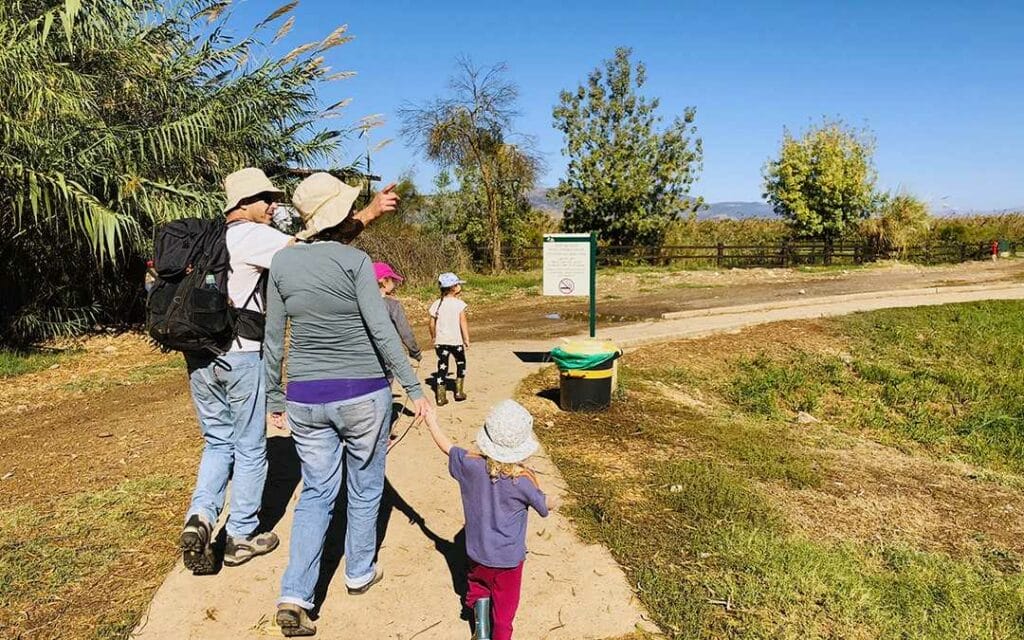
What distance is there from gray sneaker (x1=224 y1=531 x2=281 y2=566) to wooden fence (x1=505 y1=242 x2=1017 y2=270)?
66.0ft

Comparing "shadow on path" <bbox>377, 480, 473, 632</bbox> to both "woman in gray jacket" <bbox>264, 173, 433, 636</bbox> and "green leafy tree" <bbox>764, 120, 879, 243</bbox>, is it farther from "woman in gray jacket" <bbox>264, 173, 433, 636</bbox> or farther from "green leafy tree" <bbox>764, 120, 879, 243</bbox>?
"green leafy tree" <bbox>764, 120, 879, 243</bbox>

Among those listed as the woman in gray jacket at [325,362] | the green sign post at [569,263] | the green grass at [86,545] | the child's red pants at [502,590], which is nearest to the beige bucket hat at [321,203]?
the woman in gray jacket at [325,362]

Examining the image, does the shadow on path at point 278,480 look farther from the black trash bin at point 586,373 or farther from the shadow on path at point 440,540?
the black trash bin at point 586,373

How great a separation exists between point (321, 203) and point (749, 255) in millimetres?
24404

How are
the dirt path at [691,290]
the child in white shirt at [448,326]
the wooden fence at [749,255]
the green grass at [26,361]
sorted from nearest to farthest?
the child in white shirt at [448,326] → the green grass at [26,361] → the dirt path at [691,290] → the wooden fence at [749,255]

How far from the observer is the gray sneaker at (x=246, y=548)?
3680mm

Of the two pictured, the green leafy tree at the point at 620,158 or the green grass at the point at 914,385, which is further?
the green leafy tree at the point at 620,158

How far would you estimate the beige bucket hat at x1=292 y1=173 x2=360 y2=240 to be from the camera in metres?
2.93

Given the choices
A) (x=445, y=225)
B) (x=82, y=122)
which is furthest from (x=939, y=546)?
(x=445, y=225)

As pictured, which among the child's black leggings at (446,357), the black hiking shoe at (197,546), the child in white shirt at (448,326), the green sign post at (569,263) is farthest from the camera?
the green sign post at (569,263)

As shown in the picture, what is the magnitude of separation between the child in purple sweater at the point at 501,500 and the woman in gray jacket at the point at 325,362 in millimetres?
343

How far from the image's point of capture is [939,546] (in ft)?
15.1

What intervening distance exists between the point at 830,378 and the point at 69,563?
9.66 metres

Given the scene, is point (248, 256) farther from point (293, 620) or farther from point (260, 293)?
point (293, 620)
